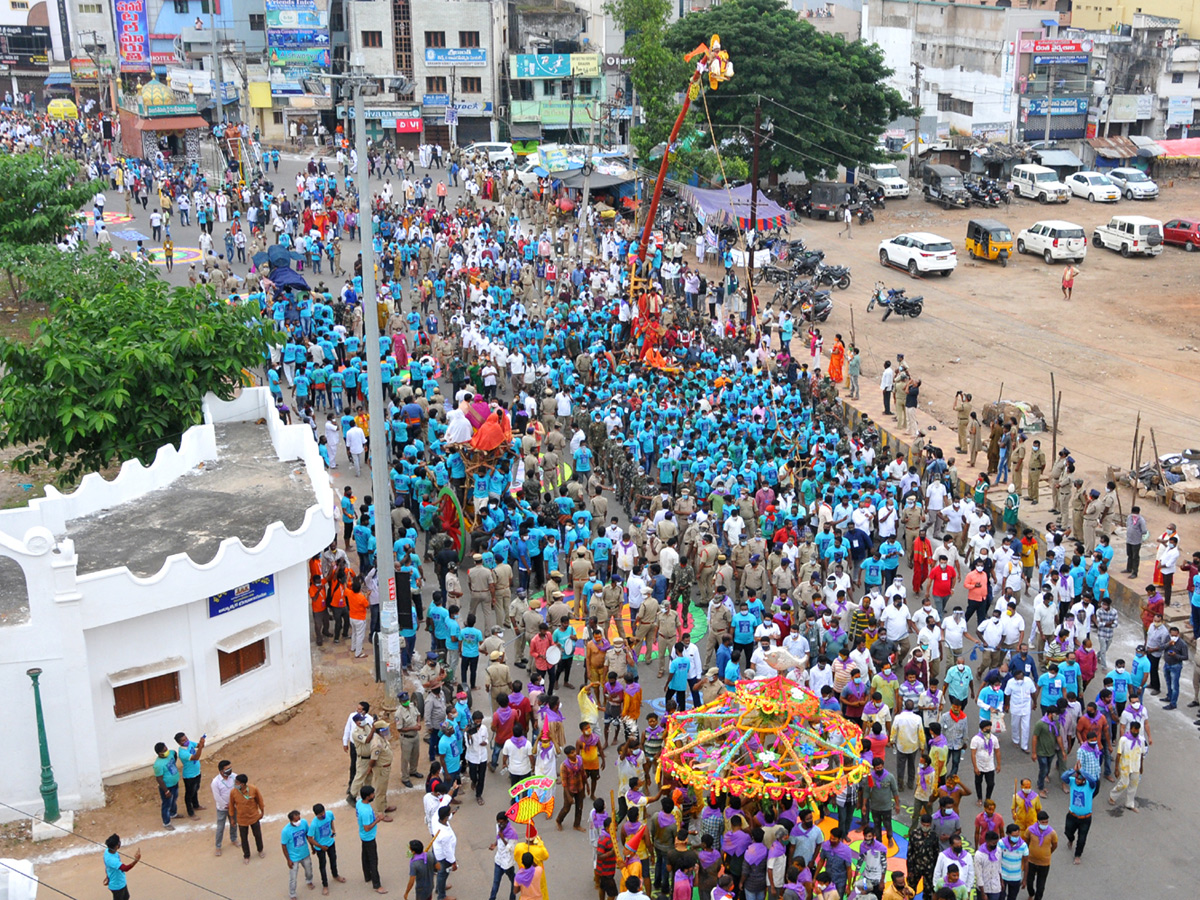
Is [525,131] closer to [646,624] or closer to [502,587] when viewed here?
[502,587]

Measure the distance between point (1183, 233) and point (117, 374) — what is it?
3742 cm

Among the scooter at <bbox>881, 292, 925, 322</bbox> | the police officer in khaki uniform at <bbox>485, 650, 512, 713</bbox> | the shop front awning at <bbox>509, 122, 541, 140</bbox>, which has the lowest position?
the police officer in khaki uniform at <bbox>485, 650, 512, 713</bbox>

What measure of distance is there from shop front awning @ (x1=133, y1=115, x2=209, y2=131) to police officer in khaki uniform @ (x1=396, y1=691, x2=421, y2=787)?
48.5 m

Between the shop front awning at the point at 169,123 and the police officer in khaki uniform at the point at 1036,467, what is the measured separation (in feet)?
150

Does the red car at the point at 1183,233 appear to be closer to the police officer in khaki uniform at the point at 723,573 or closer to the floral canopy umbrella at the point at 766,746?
the police officer in khaki uniform at the point at 723,573

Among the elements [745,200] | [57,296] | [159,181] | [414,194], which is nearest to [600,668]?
[57,296]

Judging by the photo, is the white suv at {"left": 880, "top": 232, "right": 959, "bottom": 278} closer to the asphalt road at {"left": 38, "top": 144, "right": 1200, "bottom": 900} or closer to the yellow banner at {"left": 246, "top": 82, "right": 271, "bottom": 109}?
the asphalt road at {"left": 38, "top": 144, "right": 1200, "bottom": 900}

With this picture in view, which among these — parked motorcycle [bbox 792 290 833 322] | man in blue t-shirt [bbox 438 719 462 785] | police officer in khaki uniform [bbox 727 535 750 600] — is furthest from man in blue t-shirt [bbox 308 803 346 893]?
parked motorcycle [bbox 792 290 833 322]

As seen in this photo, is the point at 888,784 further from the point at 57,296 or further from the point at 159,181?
the point at 159,181

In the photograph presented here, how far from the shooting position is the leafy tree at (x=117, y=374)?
19031mm

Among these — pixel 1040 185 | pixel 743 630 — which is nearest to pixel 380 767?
pixel 743 630

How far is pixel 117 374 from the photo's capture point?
19.2 meters

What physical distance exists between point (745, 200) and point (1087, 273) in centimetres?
1109

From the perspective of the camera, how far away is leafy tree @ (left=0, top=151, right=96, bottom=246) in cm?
3275
